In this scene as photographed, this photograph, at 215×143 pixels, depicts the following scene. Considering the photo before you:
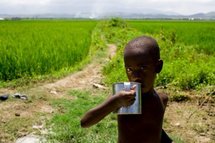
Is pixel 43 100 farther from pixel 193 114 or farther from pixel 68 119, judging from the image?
pixel 193 114

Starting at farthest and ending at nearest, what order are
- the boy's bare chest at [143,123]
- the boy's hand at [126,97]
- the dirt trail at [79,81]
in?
the dirt trail at [79,81] → the boy's bare chest at [143,123] → the boy's hand at [126,97]

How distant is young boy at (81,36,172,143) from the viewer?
1.74 meters

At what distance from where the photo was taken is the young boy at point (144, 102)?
5.70 ft

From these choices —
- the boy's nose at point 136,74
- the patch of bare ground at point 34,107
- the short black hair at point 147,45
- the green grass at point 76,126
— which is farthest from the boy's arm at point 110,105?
the patch of bare ground at point 34,107

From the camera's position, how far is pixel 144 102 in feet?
6.55

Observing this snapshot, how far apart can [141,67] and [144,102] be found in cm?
24

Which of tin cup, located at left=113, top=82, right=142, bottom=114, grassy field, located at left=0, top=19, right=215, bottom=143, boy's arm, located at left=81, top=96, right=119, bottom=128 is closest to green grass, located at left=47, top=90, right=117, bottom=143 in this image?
grassy field, located at left=0, top=19, right=215, bottom=143

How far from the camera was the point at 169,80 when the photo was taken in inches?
248

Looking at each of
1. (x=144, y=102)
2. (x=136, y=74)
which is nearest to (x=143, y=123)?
(x=144, y=102)

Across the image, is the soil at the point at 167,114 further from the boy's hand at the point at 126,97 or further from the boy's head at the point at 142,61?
the boy's hand at the point at 126,97

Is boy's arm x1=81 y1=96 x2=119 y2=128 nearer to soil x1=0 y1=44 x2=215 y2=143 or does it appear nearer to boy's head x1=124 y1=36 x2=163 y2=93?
boy's head x1=124 y1=36 x2=163 y2=93

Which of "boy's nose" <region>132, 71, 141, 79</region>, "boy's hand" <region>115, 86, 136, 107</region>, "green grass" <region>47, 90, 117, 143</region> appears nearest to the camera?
"boy's hand" <region>115, 86, 136, 107</region>

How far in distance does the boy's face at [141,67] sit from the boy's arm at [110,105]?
6.8 inches

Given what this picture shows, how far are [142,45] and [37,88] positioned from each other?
445 centimetres
